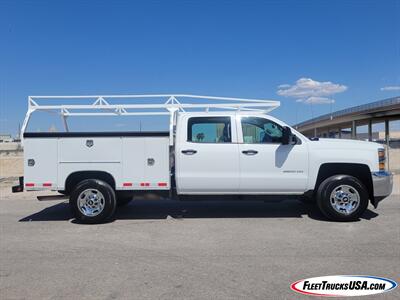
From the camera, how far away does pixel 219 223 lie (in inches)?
275

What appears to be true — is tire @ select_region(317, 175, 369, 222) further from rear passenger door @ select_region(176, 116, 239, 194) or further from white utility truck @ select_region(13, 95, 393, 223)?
rear passenger door @ select_region(176, 116, 239, 194)

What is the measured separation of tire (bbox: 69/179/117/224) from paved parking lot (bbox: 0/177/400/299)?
192mm

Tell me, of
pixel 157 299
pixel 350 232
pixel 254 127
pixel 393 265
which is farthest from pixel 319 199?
pixel 157 299

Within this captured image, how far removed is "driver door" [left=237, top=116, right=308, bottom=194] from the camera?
22.9 feet

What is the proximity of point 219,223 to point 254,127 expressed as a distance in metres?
1.92

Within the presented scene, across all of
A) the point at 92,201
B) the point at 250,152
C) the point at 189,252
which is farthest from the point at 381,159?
the point at 92,201

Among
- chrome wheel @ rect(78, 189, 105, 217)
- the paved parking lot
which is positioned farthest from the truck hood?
chrome wheel @ rect(78, 189, 105, 217)

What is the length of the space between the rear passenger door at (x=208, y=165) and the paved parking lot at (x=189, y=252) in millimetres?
697

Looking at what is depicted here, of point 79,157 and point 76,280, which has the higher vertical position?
point 79,157

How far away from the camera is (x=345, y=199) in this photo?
22.8 ft

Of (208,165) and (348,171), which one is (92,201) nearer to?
(208,165)

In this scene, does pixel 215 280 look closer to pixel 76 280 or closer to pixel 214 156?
pixel 76 280

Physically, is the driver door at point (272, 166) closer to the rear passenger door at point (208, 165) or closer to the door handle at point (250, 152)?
the door handle at point (250, 152)

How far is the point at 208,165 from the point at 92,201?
2269 mm
